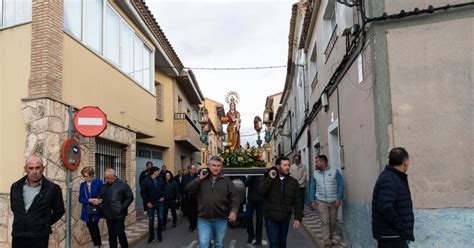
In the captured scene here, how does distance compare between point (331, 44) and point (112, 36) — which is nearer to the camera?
point (331, 44)

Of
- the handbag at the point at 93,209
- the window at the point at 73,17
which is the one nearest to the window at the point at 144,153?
the window at the point at 73,17

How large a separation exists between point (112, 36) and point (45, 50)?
3.81 m

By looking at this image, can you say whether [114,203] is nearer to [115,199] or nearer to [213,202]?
[115,199]

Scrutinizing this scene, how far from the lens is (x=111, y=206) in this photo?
7.64 meters

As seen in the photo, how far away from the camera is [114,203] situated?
302 inches

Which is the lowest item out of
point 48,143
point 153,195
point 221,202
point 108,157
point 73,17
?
point 153,195

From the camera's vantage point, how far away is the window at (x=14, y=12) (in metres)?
9.03

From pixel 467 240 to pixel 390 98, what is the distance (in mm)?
2050

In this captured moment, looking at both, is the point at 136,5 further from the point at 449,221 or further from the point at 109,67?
the point at 449,221

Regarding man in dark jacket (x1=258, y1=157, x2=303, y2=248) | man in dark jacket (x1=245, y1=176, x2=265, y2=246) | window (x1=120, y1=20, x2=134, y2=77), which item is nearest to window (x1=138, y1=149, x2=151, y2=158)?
window (x1=120, y1=20, x2=134, y2=77)

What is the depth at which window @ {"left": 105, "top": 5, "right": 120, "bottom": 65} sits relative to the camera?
1183cm

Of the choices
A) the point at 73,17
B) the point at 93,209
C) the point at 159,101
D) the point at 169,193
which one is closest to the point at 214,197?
the point at 93,209

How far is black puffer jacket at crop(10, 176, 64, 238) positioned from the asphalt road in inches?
190

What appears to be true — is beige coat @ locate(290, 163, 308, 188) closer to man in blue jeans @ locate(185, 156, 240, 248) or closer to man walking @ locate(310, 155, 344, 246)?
man walking @ locate(310, 155, 344, 246)
